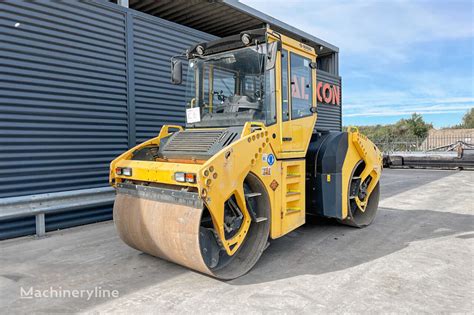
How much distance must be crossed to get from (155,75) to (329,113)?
8171 millimetres

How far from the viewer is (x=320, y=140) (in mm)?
5500

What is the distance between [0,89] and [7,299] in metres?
3.27

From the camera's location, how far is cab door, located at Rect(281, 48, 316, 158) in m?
4.41

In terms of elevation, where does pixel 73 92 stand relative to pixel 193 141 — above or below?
above

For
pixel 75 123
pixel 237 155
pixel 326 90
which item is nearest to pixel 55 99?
pixel 75 123

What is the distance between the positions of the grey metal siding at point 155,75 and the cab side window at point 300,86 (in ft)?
11.6

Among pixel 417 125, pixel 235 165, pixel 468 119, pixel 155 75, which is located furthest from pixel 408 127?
pixel 235 165

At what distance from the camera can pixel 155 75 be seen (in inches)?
290

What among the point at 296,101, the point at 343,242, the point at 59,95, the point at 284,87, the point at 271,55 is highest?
the point at 271,55

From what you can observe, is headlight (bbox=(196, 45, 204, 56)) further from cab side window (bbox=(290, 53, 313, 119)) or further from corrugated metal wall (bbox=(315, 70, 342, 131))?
corrugated metal wall (bbox=(315, 70, 342, 131))

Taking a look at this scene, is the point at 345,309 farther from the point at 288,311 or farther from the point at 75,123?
the point at 75,123

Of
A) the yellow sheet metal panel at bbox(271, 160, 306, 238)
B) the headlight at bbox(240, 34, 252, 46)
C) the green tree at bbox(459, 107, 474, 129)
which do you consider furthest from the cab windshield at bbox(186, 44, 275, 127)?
the green tree at bbox(459, 107, 474, 129)

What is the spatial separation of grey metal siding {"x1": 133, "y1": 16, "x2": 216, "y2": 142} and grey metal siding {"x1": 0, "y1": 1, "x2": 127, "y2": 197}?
13.7 inches

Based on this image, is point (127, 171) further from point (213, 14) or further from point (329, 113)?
point (329, 113)
